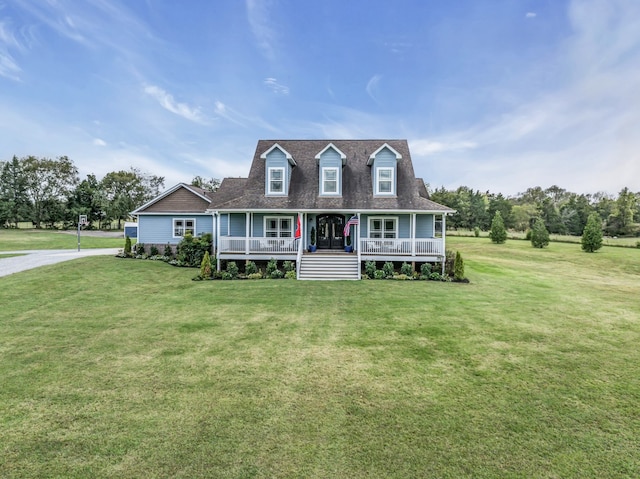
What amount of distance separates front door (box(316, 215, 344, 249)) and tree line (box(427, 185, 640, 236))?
136 ft

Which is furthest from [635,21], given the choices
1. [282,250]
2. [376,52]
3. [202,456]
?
[202,456]

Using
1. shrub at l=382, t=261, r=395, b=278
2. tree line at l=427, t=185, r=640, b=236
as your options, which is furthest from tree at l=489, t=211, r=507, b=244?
shrub at l=382, t=261, r=395, b=278

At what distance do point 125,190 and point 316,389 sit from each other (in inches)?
2915

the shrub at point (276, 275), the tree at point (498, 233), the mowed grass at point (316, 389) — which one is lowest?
the mowed grass at point (316, 389)

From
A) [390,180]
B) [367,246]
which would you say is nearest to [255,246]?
[367,246]

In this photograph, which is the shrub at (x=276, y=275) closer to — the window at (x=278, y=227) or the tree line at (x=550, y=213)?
the window at (x=278, y=227)

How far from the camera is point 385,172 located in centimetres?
1877

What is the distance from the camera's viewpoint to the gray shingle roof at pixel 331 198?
59.2 feet

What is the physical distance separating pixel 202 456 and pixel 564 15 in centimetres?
2560

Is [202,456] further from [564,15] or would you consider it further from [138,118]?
[138,118]

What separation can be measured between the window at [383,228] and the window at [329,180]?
10.3 feet

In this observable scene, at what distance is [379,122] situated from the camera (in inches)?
1080

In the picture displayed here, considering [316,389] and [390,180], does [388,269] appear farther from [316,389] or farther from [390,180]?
[316,389]

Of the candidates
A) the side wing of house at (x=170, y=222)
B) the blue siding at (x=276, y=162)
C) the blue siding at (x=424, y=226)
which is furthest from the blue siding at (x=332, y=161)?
the side wing of house at (x=170, y=222)
